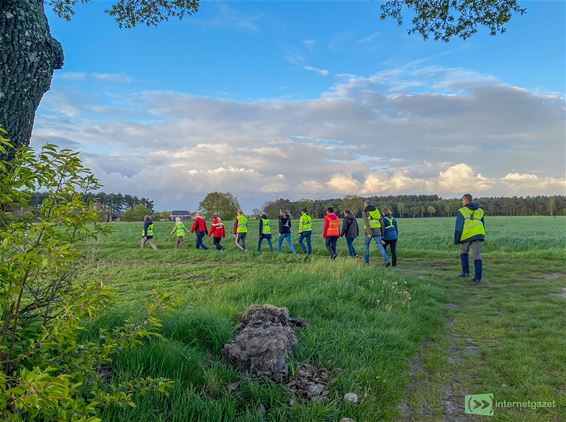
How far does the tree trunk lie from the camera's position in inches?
128

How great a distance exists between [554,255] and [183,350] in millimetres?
16325

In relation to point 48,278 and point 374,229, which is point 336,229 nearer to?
point 374,229

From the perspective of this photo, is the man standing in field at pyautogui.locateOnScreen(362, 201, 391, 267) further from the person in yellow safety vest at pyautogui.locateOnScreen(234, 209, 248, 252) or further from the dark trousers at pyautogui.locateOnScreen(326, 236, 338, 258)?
the person in yellow safety vest at pyautogui.locateOnScreen(234, 209, 248, 252)

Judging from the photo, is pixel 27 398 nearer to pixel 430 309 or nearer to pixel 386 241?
pixel 430 309

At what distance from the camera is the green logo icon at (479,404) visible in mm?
3622

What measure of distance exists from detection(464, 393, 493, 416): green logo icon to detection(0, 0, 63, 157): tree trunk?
488 centimetres

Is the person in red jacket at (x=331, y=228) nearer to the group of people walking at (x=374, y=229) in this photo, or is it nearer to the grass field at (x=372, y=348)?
the group of people walking at (x=374, y=229)

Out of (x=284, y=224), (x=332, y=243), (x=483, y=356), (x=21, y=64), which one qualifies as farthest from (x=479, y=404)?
(x=284, y=224)

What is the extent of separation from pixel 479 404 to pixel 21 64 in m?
5.37

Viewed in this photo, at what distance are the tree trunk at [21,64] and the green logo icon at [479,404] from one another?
4878 mm

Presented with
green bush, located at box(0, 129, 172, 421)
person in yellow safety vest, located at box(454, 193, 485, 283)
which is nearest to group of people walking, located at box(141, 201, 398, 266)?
person in yellow safety vest, located at box(454, 193, 485, 283)

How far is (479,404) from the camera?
3.73 meters

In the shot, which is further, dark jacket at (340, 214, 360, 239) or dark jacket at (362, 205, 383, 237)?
dark jacket at (340, 214, 360, 239)

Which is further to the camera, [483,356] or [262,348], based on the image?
[483,356]
